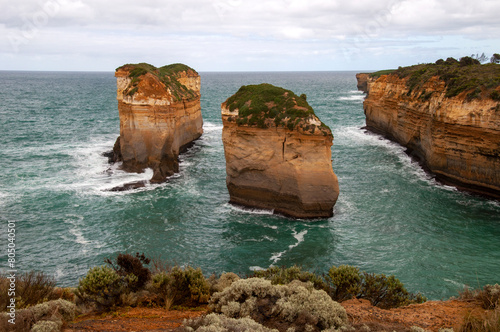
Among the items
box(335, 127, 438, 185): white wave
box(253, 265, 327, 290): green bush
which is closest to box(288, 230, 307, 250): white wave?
box(253, 265, 327, 290): green bush

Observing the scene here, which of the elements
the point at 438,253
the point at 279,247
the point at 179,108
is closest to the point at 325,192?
the point at 279,247

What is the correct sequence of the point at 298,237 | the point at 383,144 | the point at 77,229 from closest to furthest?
the point at 298,237
the point at 77,229
the point at 383,144

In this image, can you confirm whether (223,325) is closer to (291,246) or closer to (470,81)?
(291,246)

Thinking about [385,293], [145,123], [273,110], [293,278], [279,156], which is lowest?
[385,293]

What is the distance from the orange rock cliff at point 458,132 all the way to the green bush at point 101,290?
101 feet

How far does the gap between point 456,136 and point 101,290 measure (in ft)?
105

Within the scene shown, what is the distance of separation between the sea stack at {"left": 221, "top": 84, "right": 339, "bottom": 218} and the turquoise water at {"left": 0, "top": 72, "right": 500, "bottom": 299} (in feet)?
4.43

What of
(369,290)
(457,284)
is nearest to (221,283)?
(369,290)

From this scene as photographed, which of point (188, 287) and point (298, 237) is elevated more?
point (188, 287)

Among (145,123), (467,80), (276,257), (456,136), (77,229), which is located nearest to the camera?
(276,257)

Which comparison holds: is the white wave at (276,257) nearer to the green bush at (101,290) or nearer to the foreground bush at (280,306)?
the foreground bush at (280,306)

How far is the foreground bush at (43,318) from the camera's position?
Result: 31.8ft

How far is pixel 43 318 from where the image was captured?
1054 centimetres

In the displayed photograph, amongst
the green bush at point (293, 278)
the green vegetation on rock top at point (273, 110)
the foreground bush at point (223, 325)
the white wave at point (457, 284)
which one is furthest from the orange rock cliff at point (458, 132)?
the foreground bush at point (223, 325)
